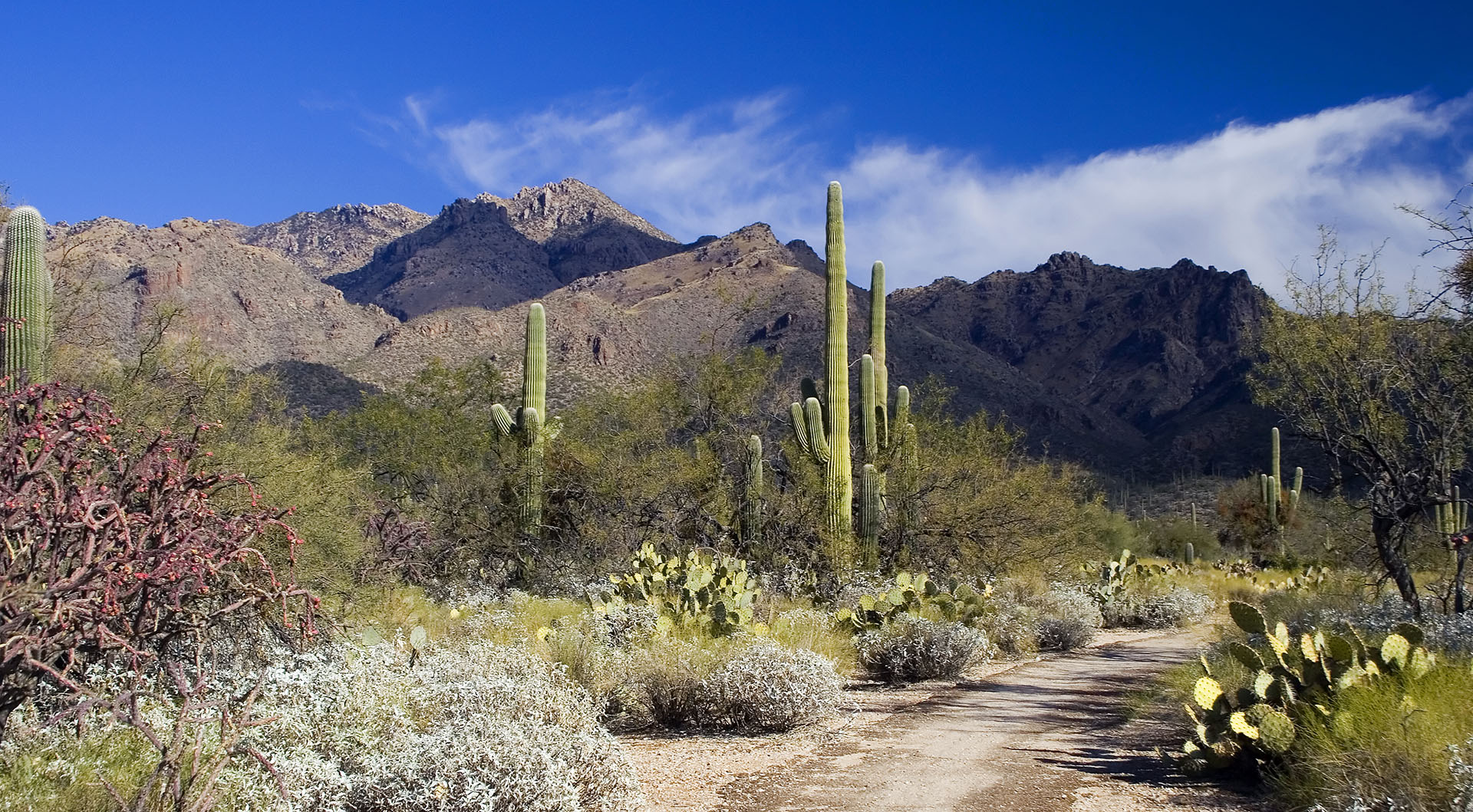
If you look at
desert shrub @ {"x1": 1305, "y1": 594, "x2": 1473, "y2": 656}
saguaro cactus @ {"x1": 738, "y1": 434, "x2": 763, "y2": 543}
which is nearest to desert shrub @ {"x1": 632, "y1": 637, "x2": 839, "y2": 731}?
desert shrub @ {"x1": 1305, "y1": 594, "x2": 1473, "y2": 656}

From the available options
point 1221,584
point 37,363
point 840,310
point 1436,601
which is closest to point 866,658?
point 1436,601

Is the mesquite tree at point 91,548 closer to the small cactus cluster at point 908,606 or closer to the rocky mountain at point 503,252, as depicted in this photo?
the small cactus cluster at point 908,606

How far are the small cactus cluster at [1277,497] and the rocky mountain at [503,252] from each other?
269ft

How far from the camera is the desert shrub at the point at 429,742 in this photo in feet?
15.2

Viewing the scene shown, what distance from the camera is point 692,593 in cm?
1095

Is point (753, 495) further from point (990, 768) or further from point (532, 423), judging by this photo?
point (990, 768)

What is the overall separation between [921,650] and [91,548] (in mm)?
8797

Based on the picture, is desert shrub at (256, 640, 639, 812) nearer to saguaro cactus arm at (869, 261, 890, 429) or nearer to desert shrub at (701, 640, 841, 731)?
desert shrub at (701, 640, 841, 731)

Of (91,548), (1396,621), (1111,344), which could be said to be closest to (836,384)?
(1396,621)

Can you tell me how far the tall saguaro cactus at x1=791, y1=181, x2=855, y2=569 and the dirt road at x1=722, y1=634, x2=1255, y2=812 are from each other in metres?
6.73

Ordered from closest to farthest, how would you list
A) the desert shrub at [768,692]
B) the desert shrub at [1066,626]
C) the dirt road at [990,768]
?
1. the dirt road at [990,768]
2. the desert shrub at [768,692]
3. the desert shrub at [1066,626]

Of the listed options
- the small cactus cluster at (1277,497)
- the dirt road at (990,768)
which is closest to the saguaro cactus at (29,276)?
the dirt road at (990,768)

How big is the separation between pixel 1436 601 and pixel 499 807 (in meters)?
11.8

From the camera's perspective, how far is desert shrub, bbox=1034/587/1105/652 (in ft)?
46.7
